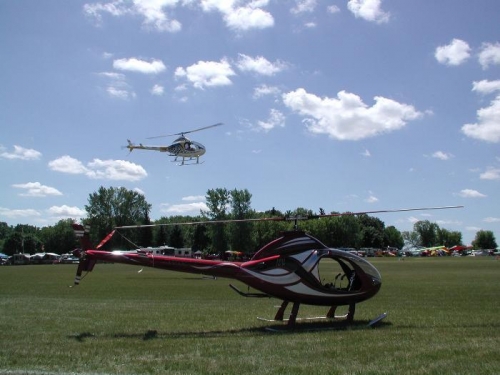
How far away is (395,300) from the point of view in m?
19.9

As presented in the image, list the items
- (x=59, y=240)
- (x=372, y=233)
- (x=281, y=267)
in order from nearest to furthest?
1. (x=281, y=267)
2. (x=59, y=240)
3. (x=372, y=233)

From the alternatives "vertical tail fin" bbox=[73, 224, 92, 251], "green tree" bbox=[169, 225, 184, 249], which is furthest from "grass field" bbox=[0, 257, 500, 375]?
"green tree" bbox=[169, 225, 184, 249]

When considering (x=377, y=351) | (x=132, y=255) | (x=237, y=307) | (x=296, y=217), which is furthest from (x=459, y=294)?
(x=132, y=255)

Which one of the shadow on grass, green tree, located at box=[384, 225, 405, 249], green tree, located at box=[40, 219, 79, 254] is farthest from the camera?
green tree, located at box=[384, 225, 405, 249]

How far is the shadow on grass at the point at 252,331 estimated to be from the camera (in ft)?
38.7

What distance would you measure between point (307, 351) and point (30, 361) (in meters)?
5.20

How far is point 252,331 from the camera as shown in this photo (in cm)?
1262

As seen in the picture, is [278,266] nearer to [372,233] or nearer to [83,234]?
[83,234]

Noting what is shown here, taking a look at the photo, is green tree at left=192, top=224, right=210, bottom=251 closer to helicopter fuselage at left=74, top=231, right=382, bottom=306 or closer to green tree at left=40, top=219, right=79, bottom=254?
green tree at left=40, top=219, right=79, bottom=254

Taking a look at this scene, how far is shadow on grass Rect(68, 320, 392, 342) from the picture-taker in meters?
11.8

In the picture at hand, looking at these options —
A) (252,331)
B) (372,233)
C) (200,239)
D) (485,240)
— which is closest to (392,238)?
(372,233)

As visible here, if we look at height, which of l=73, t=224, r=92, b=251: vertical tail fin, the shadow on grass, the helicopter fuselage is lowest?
the shadow on grass

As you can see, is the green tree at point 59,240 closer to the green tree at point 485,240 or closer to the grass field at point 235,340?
the grass field at point 235,340

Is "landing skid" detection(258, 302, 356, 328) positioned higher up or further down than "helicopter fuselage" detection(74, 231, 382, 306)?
further down
